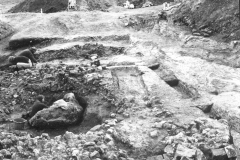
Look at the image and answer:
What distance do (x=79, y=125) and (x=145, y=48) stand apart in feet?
17.7

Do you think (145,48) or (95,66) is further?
(145,48)

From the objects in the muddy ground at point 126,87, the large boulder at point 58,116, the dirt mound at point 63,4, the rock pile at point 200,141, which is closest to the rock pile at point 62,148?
the muddy ground at point 126,87

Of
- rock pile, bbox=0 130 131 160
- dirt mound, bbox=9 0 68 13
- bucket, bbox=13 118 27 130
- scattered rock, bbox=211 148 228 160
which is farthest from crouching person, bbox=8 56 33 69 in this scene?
dirt mound, bbox=9 0 68 13

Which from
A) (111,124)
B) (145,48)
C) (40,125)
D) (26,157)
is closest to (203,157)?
(111,124)

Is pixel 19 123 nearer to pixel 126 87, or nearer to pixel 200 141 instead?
pixel 126 87

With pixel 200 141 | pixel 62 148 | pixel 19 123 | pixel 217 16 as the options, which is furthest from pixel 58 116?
pixel 217 16

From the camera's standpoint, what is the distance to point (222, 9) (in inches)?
500

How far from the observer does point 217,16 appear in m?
12.8

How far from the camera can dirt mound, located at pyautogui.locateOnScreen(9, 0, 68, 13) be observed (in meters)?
25.4

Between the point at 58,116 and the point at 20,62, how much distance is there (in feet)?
14.1

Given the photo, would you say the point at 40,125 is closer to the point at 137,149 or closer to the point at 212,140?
the point at 137,149

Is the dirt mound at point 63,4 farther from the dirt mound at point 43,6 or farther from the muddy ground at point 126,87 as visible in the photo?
the muddy ground at point 126,87

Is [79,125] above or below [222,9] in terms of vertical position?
below

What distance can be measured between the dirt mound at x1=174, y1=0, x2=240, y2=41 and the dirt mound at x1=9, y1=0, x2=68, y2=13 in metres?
14.2
